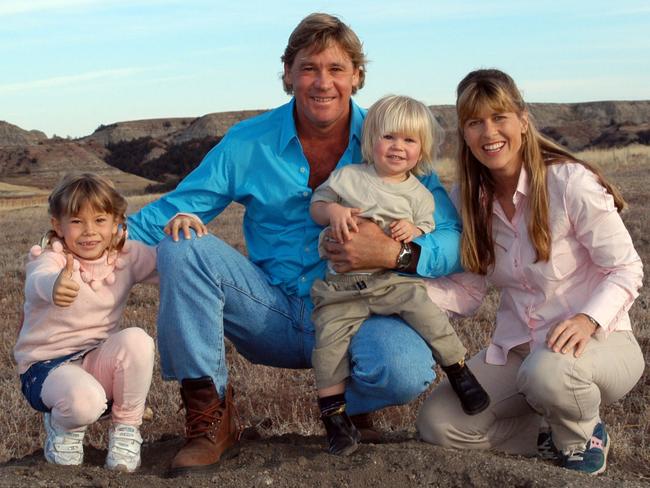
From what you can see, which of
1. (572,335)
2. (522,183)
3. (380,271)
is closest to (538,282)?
(572,335)

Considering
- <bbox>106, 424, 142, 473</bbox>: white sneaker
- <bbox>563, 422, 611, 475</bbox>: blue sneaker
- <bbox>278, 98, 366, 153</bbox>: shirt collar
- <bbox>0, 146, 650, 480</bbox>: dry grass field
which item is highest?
<bbox>278, 98, 366, 153</bbox>: shirt collar

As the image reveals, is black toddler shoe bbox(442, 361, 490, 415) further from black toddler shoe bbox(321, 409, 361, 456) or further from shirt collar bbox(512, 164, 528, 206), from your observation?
A: shirt collar bbox(512, 164, 528, 206)

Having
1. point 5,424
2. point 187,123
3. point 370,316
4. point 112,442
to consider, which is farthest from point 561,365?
point 187,123

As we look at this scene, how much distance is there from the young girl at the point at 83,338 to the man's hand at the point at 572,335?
5.54ft

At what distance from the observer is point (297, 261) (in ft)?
13.9

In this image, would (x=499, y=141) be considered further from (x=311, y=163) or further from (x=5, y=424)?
(x=5, y=424)

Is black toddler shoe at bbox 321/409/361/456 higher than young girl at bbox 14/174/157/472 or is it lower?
lower

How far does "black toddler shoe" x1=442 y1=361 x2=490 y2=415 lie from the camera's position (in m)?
3.93

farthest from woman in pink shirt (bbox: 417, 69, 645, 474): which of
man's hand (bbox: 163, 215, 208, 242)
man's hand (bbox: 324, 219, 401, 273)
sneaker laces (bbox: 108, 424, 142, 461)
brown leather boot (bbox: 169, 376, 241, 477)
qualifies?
sneaker laces (bbox: 108, 424, 142, 461)

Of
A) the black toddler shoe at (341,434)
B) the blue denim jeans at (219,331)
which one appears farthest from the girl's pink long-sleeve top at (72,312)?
the black toddler shoe at (341,434)

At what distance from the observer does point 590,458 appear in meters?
3.82

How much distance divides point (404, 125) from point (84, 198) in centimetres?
140

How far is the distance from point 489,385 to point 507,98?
134 cm

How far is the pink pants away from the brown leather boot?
8.1 inches
